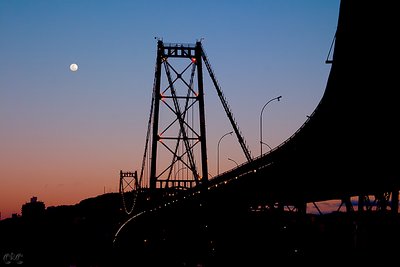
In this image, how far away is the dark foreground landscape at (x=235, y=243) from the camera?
103 feet

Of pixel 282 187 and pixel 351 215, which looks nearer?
pixel 351 215

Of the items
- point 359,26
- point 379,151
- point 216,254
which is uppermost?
point 359,26

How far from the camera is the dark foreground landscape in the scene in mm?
31250

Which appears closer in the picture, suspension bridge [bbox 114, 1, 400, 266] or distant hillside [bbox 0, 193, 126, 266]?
suspension bridge [bbox 114, 1, 400, 266]

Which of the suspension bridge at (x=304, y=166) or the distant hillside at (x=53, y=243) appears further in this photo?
the distant hillside at (x=53, y=243)

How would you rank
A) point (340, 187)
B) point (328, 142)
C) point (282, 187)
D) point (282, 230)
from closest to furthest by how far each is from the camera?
point (328, 142) → point (340, 187) → point (282, 187) → point (282, 230)

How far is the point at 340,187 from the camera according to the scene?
96.9 ft

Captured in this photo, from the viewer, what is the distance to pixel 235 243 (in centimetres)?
4938

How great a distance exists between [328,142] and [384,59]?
7.17m

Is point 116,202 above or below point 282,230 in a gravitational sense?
above

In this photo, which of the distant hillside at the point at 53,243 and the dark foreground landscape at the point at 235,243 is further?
the distant hillside at the point at 53,243

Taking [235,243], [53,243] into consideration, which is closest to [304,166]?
[235,243]

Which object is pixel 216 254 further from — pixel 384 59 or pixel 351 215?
pixel 384 59

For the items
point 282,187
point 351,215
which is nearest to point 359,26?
point 351,215
